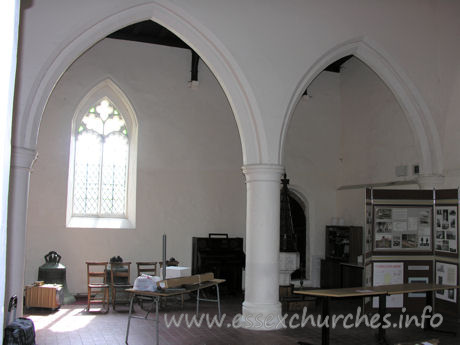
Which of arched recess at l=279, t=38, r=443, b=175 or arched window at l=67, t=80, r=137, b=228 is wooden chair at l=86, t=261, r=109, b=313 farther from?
arched recess at l=279, t=38, r=443, b=175

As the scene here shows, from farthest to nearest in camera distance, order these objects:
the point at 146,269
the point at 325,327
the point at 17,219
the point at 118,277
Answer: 1. the point at 146,269
2. the point at 118,277
3. the point at 17,219
4. the point at 325,327

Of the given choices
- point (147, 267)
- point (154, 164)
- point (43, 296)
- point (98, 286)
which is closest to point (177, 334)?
point (98, 286)

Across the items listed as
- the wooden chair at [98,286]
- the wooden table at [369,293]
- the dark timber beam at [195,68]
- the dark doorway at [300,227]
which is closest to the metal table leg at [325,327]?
the wooden table at [369,293]

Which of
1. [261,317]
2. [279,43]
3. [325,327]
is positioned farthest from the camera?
[279,43]

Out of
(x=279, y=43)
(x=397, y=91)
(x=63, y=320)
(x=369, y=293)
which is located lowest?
(x=63, y=320)

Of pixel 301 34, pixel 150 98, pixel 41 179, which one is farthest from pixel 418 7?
pixel 41 179

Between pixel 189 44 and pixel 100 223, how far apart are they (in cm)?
488

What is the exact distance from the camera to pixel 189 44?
24.5 ft

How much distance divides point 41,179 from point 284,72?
5.55 metres

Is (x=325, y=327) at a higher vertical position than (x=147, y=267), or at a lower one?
lower

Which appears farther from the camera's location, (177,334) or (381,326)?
(177,334)

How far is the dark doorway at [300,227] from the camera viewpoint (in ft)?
40.9

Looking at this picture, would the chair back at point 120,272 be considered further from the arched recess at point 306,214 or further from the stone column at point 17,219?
the arched recess at point 306,214

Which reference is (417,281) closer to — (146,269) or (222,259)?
(222,259)
